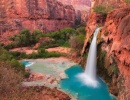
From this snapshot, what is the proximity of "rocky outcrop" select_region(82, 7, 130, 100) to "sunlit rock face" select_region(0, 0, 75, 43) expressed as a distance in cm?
3512

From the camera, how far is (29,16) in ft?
198

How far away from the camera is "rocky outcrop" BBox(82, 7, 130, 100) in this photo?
17109mm

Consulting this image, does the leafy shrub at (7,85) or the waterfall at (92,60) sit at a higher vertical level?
the leafy shrub at (7,85)

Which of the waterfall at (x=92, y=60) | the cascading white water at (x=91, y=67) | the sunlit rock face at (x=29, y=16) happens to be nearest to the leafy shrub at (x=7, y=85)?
the cascading white water at (x=91, y=67)

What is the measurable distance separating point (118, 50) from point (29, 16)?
1759 inches

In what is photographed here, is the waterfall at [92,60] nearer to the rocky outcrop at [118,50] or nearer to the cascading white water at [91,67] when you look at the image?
the cascading white water at [91,67]

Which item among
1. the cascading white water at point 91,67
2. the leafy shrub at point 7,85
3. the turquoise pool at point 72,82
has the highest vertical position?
the leafy shrub at point 7,85

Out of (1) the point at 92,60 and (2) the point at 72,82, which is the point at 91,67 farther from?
(2) the point at 72,82

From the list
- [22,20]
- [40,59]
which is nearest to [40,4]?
[22,20]

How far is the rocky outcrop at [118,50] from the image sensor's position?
17109mm

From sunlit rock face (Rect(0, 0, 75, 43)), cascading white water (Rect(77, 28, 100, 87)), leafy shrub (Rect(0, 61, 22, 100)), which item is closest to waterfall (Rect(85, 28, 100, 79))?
cascading white water (Rect(77, 28, 100, 87))

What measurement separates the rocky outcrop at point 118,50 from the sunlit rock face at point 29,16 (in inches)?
1383

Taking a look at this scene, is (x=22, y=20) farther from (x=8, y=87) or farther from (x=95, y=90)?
(x=8, y=87)

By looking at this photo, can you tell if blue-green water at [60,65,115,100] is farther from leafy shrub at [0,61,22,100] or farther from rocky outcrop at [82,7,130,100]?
leafy shrub at [0,61,22,100]
